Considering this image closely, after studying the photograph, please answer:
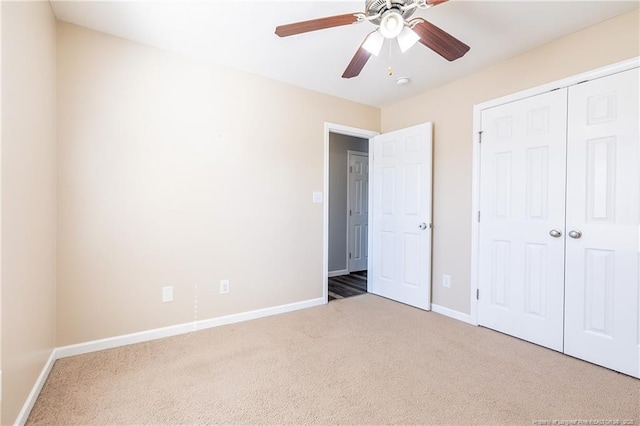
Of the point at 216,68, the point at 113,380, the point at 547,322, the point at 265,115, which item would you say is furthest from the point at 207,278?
the point at 547,322

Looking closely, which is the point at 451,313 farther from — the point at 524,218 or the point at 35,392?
the point at 35,392

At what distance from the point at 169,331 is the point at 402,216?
2.63 meters

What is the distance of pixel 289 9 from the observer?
1.98m

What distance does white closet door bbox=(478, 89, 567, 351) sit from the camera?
7.68ft

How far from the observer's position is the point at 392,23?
5.12 feet

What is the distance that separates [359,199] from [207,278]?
317 centimetres

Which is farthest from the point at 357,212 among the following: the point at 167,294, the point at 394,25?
the point at 394,25

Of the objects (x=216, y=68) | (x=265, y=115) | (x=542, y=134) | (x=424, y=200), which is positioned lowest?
(x=424, y=200)

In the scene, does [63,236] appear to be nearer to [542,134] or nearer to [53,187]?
[53,187]

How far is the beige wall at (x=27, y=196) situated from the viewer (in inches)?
53.4

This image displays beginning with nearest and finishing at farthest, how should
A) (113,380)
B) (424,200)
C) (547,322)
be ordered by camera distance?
(113,380) → (547,322) → (424,200)

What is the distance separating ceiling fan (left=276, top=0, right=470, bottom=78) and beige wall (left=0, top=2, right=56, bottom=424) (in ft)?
4.31

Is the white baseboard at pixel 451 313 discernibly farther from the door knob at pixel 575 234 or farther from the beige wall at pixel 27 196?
the beige wall at pixel 27 196

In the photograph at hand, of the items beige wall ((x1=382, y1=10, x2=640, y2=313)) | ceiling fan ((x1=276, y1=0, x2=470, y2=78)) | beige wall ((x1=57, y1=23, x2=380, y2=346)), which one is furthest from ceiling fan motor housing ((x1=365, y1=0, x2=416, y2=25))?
beige wall ((x1=57, y1=23, x2=380, y2=346))
